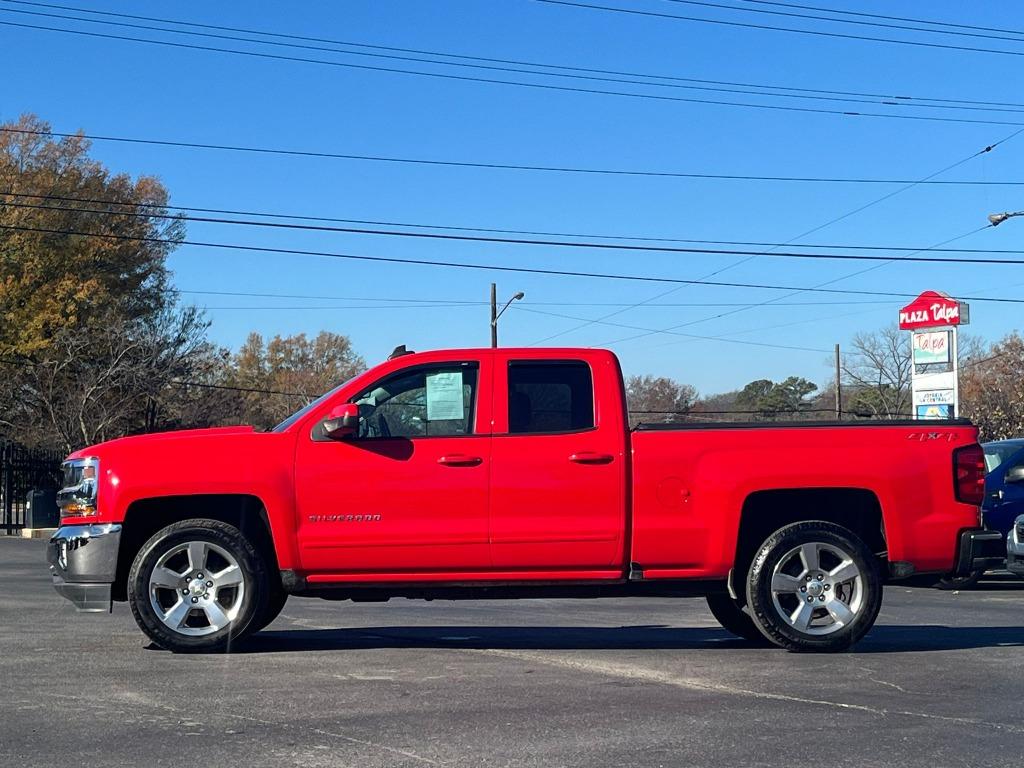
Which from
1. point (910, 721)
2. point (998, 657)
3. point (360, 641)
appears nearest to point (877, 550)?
point (998, 657)

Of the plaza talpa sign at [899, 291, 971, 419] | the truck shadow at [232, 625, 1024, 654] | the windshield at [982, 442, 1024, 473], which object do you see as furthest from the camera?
the plaza talpa sign at [899, 291, 971, 419]

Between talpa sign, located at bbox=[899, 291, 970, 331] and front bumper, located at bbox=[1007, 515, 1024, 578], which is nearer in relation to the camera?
front bumper, located at bbox=[1007, 515, 1024, 578]

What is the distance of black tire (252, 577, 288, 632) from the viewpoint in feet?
26.6

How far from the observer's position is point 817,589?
8117 millimetres

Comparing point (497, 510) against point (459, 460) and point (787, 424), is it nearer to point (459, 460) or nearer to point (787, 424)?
point (459, 460)

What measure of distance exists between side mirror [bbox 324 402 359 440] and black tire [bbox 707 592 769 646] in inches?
118

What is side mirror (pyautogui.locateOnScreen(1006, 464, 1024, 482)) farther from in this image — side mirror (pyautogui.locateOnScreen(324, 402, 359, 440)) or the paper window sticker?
side mirror (pyautogui.locateOnScreen(324, 402, 359, 440))

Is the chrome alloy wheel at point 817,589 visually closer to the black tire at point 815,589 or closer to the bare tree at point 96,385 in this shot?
the black tire at point 815,589

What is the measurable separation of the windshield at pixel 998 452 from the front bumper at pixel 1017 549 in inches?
87.5

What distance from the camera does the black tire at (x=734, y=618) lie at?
355 inches

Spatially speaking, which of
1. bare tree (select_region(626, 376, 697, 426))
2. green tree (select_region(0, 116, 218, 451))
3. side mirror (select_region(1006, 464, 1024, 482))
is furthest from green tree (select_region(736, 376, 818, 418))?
side mirror (select_region(1006, 464, 1024, 482))

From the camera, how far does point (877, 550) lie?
338 inches

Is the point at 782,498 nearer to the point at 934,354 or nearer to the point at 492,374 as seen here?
the point at 492,374

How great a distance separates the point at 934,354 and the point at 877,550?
25427 millimetres
